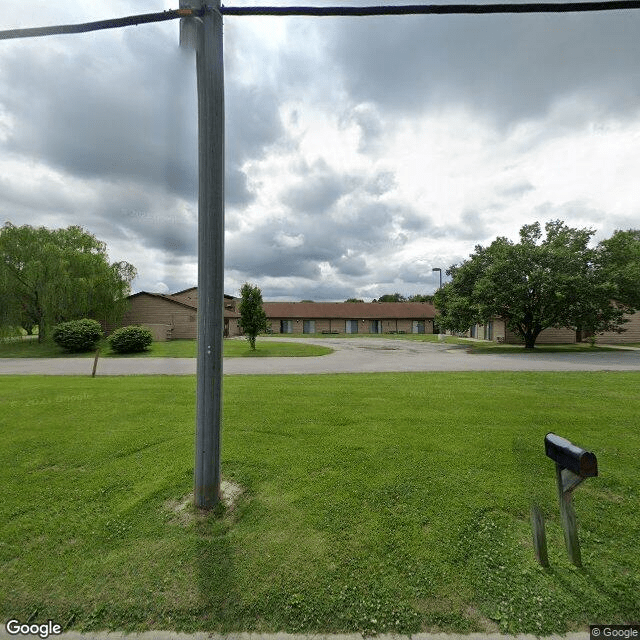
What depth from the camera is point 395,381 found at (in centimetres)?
1006

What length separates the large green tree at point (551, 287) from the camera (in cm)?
2081

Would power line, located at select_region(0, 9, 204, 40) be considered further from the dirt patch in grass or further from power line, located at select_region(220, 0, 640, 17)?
the dirt patch in grass

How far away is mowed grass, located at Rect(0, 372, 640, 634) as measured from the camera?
2.23 metres

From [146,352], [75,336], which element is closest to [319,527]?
[146,352]

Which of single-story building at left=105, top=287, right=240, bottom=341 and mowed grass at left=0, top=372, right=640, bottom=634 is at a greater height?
single-story building at left=105, top=287, right=240, bottom=341

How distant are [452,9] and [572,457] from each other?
3796mm

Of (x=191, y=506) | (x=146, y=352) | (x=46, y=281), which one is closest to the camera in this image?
(x=191, y=506)

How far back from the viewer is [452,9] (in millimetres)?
2807

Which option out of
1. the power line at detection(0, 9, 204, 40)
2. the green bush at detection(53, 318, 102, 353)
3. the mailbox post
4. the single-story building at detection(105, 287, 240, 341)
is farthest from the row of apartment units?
the mailbox post

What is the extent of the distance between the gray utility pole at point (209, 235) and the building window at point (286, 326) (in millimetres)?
45156

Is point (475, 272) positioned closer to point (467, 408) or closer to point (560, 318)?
point (560, 318)

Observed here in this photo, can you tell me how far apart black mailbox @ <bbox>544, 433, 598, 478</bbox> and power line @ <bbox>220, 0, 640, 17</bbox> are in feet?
11.6

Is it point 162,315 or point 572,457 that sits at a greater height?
point 162,315

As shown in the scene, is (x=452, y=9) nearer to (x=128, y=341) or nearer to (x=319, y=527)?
(x=319, y=527)
